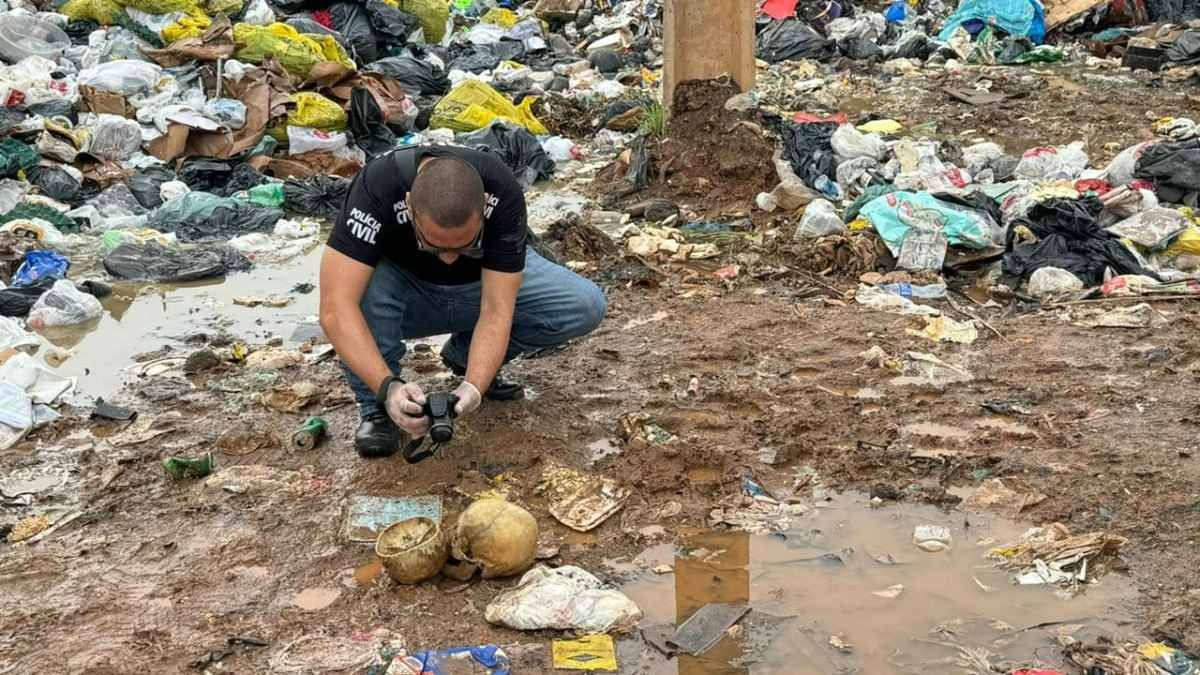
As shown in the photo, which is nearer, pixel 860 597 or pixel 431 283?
pixel 860 597

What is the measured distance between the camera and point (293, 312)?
5953 millimetres

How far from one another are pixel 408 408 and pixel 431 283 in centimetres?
68

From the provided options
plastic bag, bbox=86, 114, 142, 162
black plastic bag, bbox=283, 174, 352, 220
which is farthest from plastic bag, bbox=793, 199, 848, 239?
plastic bag, bbox=86, 114, 142, 162

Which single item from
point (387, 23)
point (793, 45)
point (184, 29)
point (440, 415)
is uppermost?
point (184, 29)

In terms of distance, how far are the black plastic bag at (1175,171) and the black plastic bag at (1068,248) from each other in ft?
2.53

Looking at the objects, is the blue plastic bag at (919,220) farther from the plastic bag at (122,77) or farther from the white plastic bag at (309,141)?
the plastic bag at (122,77)

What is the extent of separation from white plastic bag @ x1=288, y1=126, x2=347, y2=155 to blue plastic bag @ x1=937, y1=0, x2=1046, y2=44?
7.10 m

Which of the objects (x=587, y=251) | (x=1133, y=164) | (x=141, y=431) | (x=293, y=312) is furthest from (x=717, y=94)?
(x=141, y=431)

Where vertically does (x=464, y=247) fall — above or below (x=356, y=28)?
above

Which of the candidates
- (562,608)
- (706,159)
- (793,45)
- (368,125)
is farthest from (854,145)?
(793,45)

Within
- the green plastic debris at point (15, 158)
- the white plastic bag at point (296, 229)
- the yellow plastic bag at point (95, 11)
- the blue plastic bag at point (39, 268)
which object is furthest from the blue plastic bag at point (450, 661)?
the yellow plastic bag at point (95, 11)

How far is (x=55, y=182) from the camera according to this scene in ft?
25.4

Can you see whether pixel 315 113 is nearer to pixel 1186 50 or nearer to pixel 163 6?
pixel 163 6

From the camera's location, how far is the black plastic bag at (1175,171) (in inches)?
261
